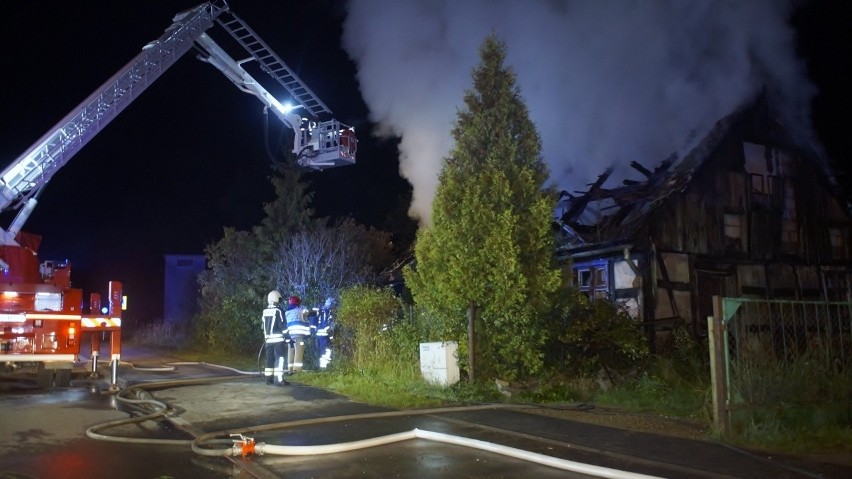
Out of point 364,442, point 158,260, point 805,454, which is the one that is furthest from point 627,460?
point 158,260

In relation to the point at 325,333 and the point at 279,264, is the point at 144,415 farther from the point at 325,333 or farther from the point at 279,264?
the point at 279,264

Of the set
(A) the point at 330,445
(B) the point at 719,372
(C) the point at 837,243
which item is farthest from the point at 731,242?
(A) the point at 330,445

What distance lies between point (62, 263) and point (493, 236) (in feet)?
27.5

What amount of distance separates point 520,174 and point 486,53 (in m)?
2.03

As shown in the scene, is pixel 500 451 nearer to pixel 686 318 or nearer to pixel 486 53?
pixel 486 53

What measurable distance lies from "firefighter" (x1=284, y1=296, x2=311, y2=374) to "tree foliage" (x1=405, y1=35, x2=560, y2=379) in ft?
8.53

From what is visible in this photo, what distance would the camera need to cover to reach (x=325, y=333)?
43.4ft

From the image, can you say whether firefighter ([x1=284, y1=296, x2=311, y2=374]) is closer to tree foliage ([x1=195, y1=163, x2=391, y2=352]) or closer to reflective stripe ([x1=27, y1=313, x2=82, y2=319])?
reflective stripe ([x1=27, y1=313, x2=82, y2=319])

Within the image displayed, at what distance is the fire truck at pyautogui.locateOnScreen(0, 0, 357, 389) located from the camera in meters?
11.7

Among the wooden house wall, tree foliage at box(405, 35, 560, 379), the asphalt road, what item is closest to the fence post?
the asphalt road

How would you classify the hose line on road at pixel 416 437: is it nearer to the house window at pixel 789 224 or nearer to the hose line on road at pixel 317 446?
the hose line on road at pixel 317 446

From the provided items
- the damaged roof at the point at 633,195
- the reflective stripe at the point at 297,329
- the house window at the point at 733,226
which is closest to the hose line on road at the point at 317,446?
the reflective stripe at the point at 297,329

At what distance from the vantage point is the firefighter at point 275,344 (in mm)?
11566

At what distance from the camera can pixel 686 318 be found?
48.0 ft
